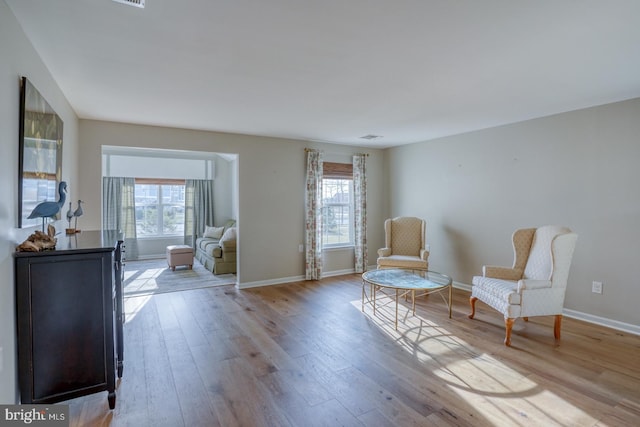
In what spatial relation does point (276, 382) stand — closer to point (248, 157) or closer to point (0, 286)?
point (0, 286)

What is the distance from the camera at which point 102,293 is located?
1998 mm

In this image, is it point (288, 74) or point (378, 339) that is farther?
point (378, 339)

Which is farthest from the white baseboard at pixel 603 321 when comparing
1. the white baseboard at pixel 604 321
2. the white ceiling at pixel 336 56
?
the white ceiling at pixel 336 56

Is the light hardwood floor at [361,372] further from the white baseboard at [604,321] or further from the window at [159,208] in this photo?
the window at [159,208]

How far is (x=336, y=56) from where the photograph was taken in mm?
2328

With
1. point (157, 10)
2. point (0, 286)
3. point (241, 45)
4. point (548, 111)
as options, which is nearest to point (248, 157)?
point (241, 45)

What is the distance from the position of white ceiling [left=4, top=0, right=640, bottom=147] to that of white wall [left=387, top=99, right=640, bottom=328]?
42 centimetres

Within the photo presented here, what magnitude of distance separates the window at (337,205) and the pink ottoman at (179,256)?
8.77 ft

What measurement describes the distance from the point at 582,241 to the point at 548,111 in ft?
5.03

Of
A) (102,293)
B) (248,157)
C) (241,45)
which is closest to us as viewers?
(102,293)

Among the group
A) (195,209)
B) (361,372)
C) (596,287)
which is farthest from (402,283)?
(195,209)

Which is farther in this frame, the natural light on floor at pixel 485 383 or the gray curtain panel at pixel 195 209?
the gray curtain panel at pixel 195 209

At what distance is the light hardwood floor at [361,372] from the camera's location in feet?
6.56

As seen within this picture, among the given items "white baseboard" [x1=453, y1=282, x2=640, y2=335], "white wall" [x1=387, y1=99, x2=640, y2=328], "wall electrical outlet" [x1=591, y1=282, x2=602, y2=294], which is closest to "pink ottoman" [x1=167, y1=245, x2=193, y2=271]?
"white wall" [x1=387, y1=99, x2=640, y2=328]
